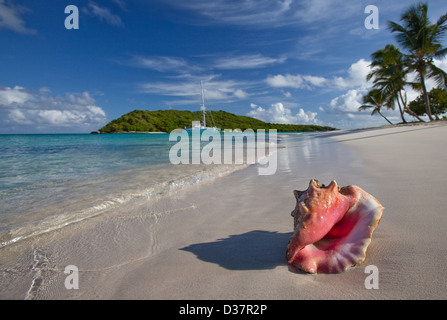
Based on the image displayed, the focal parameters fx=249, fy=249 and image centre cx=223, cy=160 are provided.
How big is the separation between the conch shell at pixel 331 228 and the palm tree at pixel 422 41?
29.6 metres

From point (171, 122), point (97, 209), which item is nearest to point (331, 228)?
point (97, 209)

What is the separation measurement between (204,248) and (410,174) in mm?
3704

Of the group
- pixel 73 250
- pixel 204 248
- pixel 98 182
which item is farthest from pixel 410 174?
pixel 98 182

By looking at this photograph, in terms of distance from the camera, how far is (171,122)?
311 feet

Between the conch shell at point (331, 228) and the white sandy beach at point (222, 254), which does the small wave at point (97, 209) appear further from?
the conch shell at point (331, 228)

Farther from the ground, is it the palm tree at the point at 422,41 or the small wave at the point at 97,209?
the palm tree at the point at 422,41

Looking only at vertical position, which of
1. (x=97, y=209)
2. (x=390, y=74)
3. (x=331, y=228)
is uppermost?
(x=390, y=74)

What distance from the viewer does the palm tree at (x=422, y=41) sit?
2342 cm

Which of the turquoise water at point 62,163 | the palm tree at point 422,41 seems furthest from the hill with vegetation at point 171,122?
the turquoise water at point 62,163

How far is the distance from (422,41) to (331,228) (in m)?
31.0

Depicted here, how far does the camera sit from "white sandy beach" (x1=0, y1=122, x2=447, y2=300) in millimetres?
1467

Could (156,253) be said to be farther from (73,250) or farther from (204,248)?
(73,250)

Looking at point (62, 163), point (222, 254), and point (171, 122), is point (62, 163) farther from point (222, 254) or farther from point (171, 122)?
point (171, 122)
